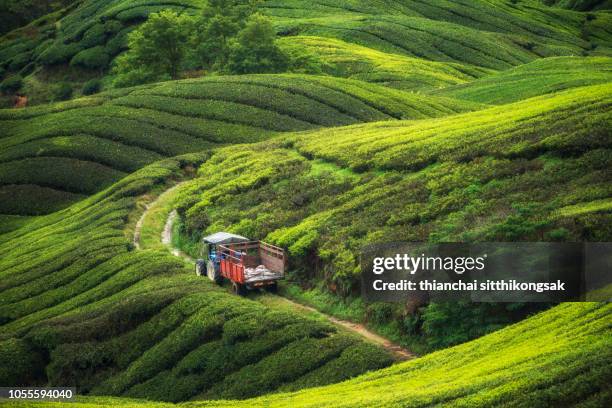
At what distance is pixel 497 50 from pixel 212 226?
78.6 m

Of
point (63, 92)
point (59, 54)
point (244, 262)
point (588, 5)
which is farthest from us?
point (588, 5)

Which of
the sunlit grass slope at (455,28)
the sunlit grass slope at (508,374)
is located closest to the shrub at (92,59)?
the sunlit grass slope at (455,28)

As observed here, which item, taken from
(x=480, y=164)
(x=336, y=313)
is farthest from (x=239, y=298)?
(x=480, y=164)

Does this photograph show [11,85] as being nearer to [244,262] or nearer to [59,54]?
[59,54]

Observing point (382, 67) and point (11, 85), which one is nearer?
point (382, 67)

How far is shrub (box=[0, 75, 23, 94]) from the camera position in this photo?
396 feet

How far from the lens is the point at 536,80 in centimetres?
8394

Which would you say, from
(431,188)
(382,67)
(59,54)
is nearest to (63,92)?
(59,54)

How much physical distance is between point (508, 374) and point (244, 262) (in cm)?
2086

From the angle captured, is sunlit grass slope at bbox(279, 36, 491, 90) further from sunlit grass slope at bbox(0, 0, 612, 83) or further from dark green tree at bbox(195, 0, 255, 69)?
sunlit grass slope at bbox(0, 0, 612, 83)

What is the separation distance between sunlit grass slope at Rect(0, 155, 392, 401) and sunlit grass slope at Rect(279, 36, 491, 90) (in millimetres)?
46718

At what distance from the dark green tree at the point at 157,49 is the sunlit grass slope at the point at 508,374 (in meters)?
61.9

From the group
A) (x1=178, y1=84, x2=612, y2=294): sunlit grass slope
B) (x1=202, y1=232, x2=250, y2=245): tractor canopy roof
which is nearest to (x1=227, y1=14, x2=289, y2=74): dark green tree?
(x1=178, y1=84, x2=612, y2=294): sunlit grass slope

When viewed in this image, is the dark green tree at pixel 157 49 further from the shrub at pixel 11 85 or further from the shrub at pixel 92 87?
the shrub at pixel 11 85
